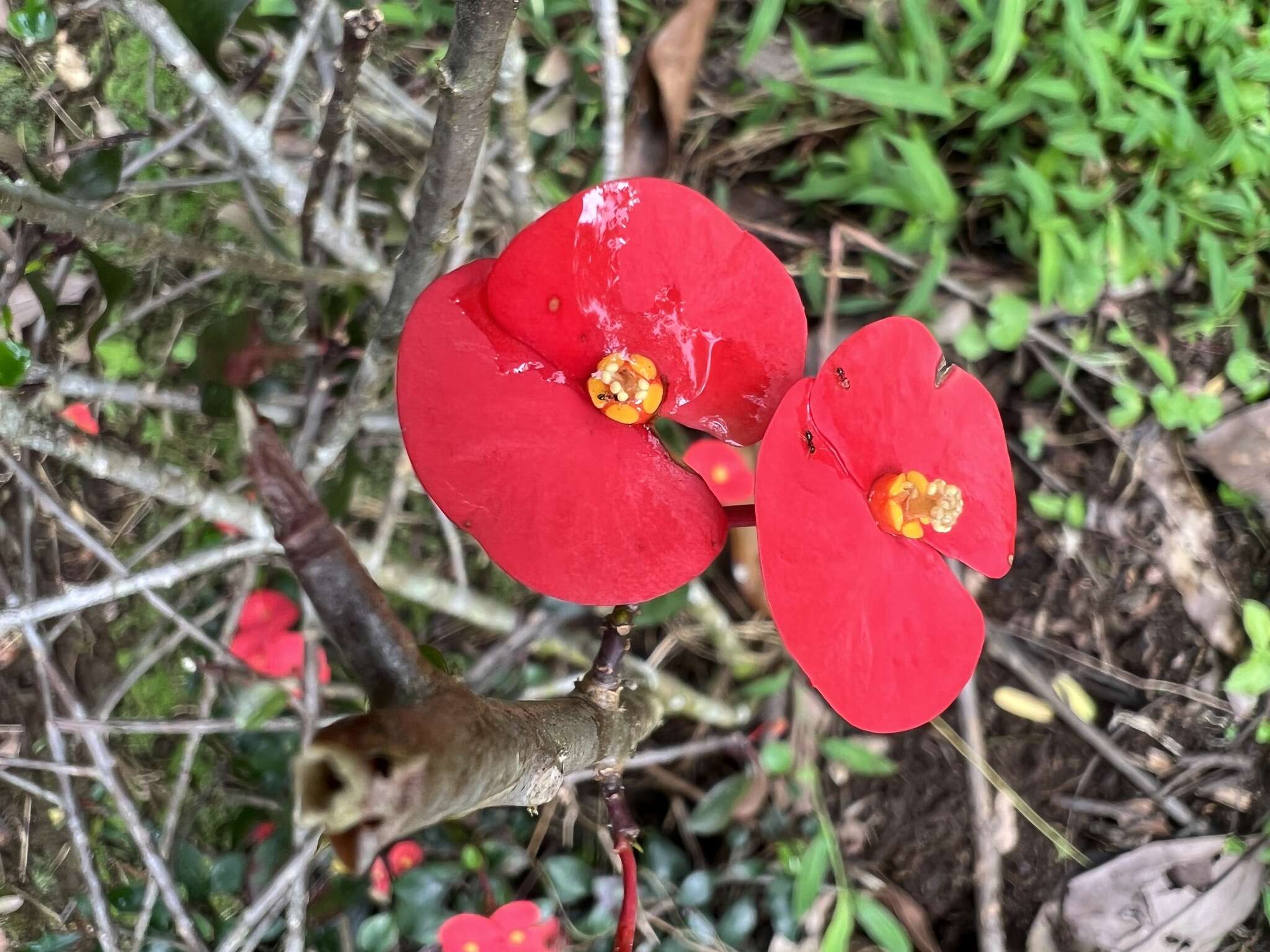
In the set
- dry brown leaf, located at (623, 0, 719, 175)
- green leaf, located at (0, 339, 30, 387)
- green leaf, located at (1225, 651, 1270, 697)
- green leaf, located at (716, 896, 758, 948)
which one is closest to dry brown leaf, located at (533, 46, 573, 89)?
dry brown leaf, located at (623, 0, 719, 175)

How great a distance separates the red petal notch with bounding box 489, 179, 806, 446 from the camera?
2.07ft

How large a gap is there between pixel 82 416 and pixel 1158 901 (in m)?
1.89

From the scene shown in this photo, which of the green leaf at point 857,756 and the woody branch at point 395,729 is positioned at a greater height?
the woody branch at point 395,729

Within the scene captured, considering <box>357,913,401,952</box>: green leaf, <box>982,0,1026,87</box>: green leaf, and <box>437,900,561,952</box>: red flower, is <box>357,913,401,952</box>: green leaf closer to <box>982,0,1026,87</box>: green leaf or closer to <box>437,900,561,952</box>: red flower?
<box>437,900,561,952</box>: red flower

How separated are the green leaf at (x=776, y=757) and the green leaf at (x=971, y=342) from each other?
0.75 meters

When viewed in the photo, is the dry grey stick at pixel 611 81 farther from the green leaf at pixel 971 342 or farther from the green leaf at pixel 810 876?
the green leaf at pixel 810 876

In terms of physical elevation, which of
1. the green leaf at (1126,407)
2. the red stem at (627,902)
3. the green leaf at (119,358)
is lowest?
the green leaf at (1126,407)

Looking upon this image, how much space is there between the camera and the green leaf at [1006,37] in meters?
1.27

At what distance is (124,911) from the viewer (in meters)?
1.20

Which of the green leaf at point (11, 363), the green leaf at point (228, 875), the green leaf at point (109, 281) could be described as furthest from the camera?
the green leaf at point (228, 875)

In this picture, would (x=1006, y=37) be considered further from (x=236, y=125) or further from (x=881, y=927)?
(x=881, y=927)

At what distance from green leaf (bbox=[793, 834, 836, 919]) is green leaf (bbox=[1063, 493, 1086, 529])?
0.71m

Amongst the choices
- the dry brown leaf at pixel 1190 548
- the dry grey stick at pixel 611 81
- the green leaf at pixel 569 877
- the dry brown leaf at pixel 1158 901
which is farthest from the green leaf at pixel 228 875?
the dry brown leaf at pixel 1190 548

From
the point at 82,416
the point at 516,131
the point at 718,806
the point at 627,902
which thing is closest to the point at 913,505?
the point at 627,902
